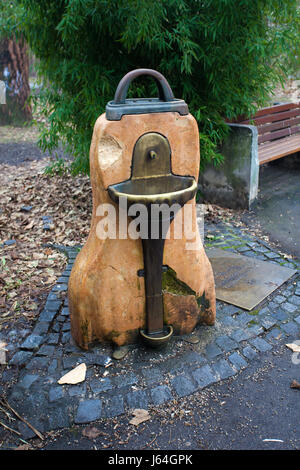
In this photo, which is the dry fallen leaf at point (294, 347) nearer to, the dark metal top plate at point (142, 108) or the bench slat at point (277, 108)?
the dark metal top plate at point (142, 108)

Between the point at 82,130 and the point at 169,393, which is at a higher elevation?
the point at 82,130

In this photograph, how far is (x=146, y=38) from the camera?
12.1 ft

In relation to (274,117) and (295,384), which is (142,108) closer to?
(295,384)

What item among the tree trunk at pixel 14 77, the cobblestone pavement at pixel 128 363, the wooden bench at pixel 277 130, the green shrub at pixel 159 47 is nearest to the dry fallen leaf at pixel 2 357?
the cobblestone pavement at pixel 128 363

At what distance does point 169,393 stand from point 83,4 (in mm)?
3104

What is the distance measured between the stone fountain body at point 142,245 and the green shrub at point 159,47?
5.00 feet

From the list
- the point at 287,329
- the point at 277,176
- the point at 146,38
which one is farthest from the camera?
the point at 277,176

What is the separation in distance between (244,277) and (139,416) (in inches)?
66.8
